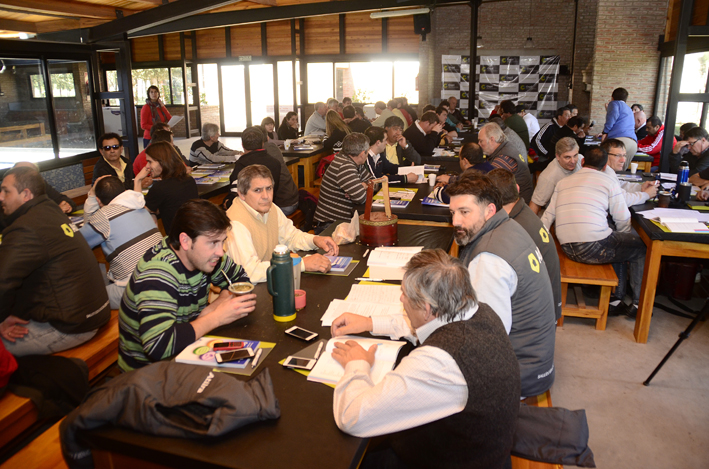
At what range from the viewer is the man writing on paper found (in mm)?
2719

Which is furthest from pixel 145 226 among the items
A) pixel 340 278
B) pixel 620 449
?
pixel 620 449

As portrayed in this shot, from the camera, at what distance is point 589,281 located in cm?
392

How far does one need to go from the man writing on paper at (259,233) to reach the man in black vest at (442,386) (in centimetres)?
111

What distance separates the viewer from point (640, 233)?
4.05 m

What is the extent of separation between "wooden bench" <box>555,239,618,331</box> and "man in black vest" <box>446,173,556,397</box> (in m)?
1.70

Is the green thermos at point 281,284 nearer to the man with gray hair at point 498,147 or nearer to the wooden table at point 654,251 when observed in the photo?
the wooden table at point 654,251

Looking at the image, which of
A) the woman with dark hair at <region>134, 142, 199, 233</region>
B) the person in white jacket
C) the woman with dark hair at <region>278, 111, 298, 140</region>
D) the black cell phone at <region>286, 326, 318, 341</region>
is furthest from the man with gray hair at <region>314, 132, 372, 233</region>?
the woman with dark hair at <region>278, 111, 298, 140</region>

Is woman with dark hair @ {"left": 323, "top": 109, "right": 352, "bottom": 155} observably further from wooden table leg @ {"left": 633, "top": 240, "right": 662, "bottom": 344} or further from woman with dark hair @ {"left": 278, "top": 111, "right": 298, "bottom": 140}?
wooden table leg @ {"left": 633, "top": 240, "right": 662, "bottom": 344}

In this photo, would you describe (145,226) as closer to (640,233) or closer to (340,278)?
(340,278)

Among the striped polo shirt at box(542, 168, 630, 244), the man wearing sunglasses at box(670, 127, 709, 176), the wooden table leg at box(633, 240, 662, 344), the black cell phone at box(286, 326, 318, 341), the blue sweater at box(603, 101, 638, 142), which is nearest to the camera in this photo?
the black cell phone at box(286, 326, 318, 341)

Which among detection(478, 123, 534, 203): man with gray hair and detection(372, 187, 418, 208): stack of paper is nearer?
detection(372, 187, 418, 208): stack of paper

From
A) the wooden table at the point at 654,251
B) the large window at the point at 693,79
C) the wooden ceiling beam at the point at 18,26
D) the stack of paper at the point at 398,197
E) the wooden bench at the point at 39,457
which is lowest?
the wooden bench at the point at 39,457

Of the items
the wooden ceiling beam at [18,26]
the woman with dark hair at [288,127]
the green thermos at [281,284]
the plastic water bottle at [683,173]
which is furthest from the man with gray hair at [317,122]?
the green thermos at [281,284]

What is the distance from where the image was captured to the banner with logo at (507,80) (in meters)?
13.1
